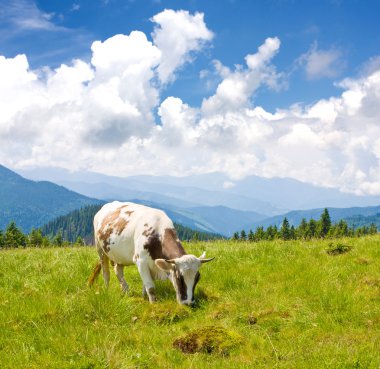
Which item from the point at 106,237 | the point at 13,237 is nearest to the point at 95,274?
the point at 106,237

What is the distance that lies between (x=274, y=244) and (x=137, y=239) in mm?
6450

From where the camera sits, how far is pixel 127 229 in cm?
1237

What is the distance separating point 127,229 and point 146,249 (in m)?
1.25

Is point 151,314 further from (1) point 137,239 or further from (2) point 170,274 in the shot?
(1) point 137,239

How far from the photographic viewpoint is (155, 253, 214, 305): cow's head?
401 inches

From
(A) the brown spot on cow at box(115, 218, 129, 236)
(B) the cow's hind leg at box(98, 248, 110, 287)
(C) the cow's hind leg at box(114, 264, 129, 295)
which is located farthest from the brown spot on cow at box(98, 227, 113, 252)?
(C) the cow's hind leg at box(114, 264, 129, 295)

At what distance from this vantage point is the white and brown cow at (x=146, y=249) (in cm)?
1031

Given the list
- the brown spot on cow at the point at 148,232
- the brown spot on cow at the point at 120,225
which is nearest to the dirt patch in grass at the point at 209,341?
the brown spot on cow at the point at 148,232

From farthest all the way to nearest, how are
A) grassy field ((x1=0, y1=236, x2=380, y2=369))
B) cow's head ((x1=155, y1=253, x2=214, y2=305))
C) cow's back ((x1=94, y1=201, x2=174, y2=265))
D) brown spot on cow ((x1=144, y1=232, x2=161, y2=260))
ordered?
cow's back ((x1=94, y1=201, x2=174, y2=265)), brown spot on cow ((x1=144, y1=232, x2=161, y2=260)), cow's head ((x1=155, y1=253, x2=214, y2=305)), grassy field ((x1=0, y1=236, x2=380, y2=369))

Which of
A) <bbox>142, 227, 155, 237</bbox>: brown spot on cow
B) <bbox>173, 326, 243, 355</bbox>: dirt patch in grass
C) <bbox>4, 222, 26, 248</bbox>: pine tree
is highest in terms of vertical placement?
<bbox>142, 227, 155, 237</bbox>: brown spot on cow

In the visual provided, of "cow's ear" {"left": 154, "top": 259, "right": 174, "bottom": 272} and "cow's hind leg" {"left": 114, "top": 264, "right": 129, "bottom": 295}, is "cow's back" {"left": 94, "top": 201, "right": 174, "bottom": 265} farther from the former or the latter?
"cow's ear" {"left": 154, "top": 259, "right": 174, "bottom": 272}

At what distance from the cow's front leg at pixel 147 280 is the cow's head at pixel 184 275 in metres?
0.90

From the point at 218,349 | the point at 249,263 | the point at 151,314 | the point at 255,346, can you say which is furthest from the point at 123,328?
the point at 249,263

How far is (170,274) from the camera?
35.3 ft
